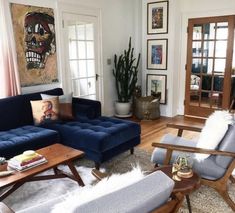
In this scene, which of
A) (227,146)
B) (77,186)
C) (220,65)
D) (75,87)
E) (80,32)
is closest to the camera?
(227,146)

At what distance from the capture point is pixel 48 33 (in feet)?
13.4

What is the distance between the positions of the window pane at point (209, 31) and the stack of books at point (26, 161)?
3886 mm

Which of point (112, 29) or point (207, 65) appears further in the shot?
point (112, 29)

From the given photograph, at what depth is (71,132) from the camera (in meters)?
3.23

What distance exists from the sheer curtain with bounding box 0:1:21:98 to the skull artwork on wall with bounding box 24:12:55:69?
300 mm

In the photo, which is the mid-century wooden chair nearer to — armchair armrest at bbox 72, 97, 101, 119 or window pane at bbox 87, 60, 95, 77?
armchair armrest at bbox 72, 97, 101, 119

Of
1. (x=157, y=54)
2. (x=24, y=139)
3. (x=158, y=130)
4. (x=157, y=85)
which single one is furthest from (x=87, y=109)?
(x=157, y=54)

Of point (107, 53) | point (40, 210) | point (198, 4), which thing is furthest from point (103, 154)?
point (198, 4)

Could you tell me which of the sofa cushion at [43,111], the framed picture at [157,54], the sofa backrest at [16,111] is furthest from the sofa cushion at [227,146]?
the framed picture at [157,54]

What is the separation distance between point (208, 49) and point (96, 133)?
10.0 ft

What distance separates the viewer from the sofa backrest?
3355 millimetres

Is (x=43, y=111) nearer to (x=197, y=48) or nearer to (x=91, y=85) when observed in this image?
(x=91, y=85)

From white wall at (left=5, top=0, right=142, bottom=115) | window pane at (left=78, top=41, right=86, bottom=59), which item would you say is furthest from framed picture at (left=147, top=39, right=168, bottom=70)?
window pane at (left=78, top=41, right=86, bottom=59)

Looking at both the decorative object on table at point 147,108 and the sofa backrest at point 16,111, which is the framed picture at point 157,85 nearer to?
the decorative object on table at point 147,108
